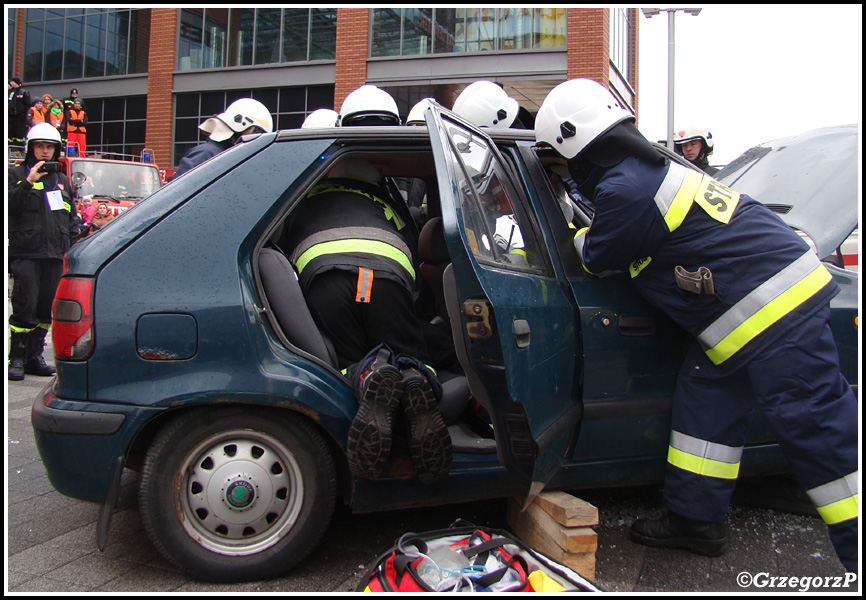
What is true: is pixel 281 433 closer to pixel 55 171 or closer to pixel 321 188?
pixel 321 188

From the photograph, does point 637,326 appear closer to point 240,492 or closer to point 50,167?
point 240,492

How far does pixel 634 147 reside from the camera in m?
2.56

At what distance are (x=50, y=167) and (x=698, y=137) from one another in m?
5.56

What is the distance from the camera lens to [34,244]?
18.7 feet

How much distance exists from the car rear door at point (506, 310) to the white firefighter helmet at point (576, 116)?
25cm

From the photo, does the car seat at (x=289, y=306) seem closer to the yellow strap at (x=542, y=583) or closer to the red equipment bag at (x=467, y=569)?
the red equipment bag at (x=467, y=569)

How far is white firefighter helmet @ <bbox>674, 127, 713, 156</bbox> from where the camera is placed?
560 cm

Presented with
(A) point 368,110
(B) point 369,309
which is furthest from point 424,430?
(A) point 368,110

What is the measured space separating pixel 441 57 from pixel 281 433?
→ 45.1 feet

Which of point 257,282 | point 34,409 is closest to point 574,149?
point 257,282

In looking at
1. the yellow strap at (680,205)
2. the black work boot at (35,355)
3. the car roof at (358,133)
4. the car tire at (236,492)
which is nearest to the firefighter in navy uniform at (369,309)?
the car tire at (236,492)

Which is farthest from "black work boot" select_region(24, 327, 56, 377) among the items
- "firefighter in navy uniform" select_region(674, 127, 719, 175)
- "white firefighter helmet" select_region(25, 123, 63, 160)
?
"firefighter in navy uniform" select_region(674, 127, 719, 175)

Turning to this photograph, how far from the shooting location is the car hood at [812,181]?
2938 millimetres

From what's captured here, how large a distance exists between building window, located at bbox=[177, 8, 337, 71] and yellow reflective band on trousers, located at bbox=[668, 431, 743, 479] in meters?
15.5
